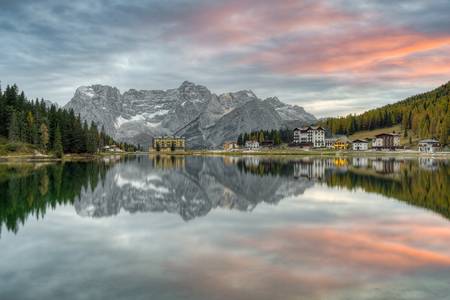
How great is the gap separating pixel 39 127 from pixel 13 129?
11967 mm

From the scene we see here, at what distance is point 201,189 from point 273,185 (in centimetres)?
891

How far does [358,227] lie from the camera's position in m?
26.7

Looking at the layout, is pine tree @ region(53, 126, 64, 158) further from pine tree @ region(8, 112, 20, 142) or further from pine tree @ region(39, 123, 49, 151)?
pine tree @ region(8, 112, 20, 142)

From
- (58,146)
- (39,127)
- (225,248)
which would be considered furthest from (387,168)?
(39,127)

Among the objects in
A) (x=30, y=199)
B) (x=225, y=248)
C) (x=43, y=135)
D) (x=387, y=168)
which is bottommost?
(x=387, y=168)

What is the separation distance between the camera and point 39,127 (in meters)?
147

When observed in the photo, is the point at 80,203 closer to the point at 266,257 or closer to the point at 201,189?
the point at 201,189

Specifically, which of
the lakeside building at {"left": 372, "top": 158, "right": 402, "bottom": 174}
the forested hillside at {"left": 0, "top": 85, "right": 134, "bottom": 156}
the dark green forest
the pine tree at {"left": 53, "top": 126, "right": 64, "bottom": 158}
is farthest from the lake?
the forested hillside at {"left": 0, "top": 85, "right": 134, "bottom": 156}

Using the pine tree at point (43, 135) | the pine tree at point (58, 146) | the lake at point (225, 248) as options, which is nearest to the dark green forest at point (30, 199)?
the lake at point (225, 248)

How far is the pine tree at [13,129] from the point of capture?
13612 centimetres

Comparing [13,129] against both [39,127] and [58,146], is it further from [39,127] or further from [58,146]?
[58,146]

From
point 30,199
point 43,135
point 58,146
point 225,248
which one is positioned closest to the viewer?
point 225,248

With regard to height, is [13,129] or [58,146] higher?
[13,129]

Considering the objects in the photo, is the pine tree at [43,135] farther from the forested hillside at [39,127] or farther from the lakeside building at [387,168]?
the lakeside building at [387,168]
